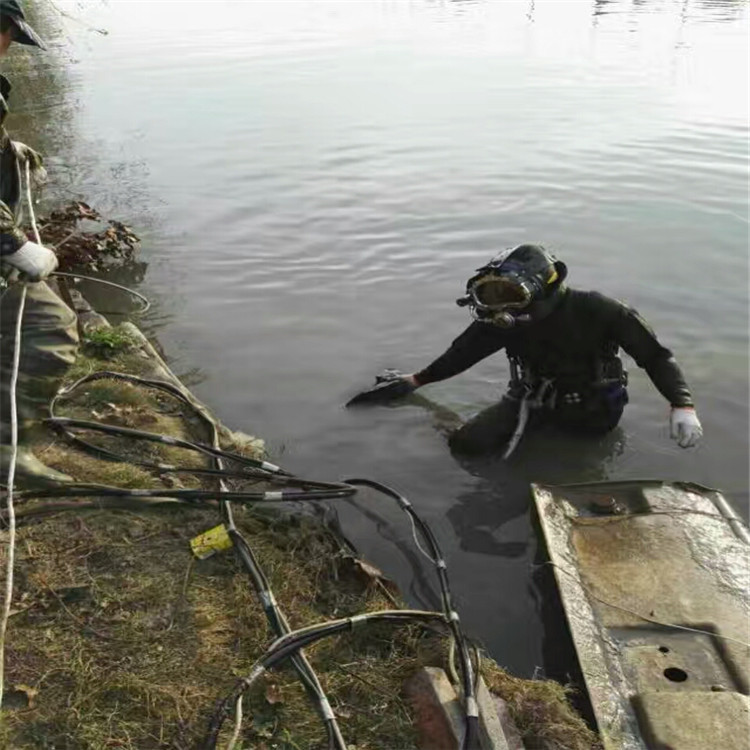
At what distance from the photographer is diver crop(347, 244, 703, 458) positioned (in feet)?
15.4

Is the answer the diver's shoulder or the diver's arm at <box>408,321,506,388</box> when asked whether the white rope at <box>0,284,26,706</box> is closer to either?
the diver's arm at <box>408,321,506,388</box>

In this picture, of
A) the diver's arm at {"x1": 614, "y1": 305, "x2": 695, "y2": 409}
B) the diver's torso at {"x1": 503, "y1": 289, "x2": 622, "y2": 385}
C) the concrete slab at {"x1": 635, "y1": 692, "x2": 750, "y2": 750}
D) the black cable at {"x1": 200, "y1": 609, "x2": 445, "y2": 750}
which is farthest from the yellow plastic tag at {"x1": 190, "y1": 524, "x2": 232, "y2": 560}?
the diver's arm at {"x1": 614, "y1": 305, "x2": 695, "y2": 409}

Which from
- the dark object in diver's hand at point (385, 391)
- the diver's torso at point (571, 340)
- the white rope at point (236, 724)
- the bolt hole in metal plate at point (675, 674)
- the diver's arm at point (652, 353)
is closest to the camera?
the white rope at point (236, 724)

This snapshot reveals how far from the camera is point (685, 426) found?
4637 millimetres

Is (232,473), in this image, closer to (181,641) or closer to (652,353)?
(181,641)

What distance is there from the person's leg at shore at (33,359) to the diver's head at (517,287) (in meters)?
2.46

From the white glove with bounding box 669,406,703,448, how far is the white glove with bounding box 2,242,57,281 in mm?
3772

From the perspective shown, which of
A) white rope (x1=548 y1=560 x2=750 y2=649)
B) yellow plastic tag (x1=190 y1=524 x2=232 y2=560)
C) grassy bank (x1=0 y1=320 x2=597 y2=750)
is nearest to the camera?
grassy bank (x1=0 y1=320 x2=597 y2=750)

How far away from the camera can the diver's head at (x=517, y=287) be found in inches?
182

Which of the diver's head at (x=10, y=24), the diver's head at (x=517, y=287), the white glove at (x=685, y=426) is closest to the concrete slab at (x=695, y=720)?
the white glove at (x=685, y=426)

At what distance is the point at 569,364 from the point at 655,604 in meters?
1.91

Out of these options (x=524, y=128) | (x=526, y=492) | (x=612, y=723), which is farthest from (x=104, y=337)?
(x=524, y=128)

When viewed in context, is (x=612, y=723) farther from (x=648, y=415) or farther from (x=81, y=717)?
(x=648, y=415)

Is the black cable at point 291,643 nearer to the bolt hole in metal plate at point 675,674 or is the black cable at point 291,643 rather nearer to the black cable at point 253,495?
the black cable at point 253,495
